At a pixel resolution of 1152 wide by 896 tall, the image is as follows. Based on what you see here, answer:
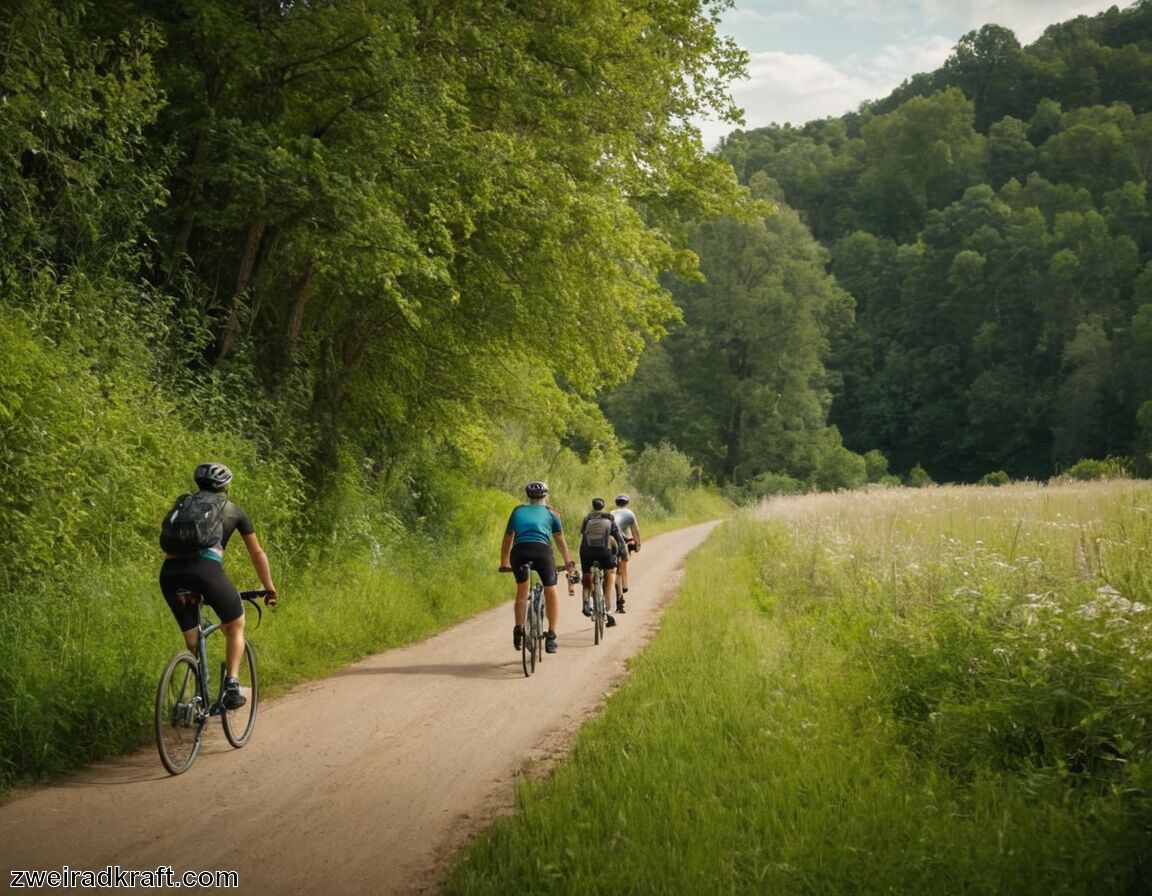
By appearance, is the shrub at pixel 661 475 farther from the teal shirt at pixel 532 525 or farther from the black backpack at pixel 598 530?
the teal shirt at pixel 532 525

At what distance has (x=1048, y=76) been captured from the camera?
92562mm

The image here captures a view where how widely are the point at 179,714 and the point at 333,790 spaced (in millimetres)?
1261

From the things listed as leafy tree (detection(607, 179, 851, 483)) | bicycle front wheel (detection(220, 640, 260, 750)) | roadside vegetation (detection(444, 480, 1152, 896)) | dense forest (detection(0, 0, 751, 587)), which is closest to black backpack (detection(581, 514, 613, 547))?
roadside vegetation (detection(444, 480, 1152, 896))

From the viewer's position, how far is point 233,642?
20.9ft

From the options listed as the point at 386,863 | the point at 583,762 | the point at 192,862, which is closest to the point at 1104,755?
the point at 583,762

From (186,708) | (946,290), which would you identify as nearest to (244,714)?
(186,708)

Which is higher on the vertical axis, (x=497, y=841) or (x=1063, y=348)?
(x=1063, y=348)

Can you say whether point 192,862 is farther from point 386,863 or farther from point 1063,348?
point 1063,348

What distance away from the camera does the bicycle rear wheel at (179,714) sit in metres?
5.71

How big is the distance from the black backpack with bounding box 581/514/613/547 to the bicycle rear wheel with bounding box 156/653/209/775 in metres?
6.51

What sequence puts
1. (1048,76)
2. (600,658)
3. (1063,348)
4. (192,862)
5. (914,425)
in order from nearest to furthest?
(192,862) < (600,658) < (1063,348) < (914,425) < (1048,76)

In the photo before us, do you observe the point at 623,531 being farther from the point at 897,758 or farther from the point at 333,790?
the point at 333,790

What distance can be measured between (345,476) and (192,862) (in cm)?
930

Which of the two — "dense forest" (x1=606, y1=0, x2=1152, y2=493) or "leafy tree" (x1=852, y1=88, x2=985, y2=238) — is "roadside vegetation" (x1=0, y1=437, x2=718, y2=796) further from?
"leafy tree" (x1=852, y1=88, x2=985, y2=238)
